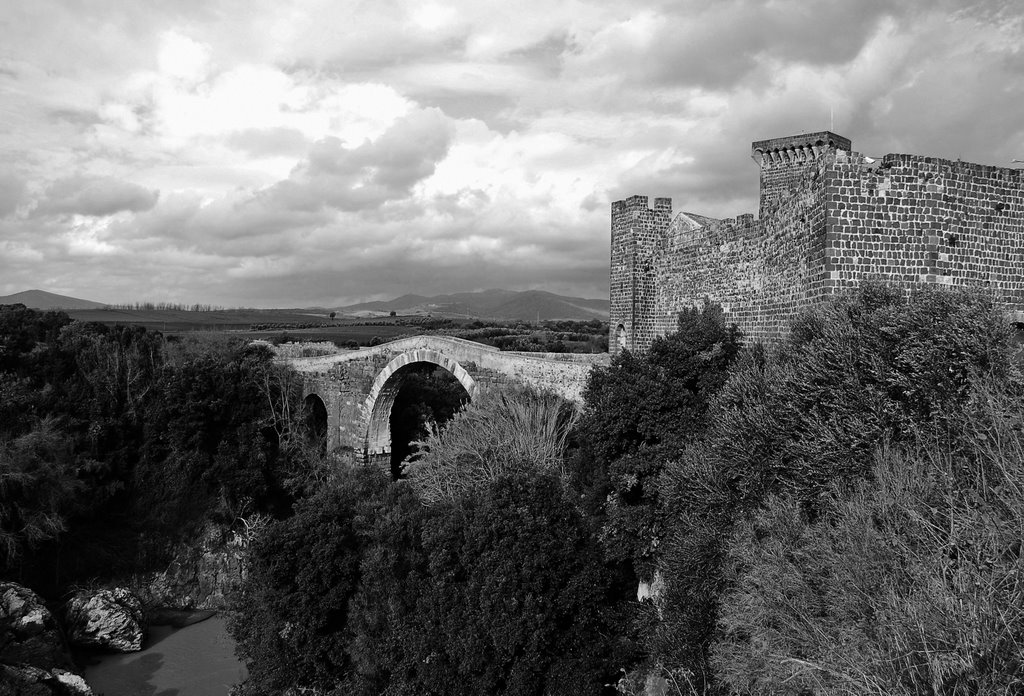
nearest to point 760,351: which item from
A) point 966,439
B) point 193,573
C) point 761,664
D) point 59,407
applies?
point 966,439

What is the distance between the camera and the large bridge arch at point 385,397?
27347 mm

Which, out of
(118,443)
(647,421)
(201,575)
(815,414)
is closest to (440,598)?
(647,421)

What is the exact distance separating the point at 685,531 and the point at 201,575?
22.3m

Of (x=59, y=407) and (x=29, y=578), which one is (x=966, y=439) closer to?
(x=29, y=578)

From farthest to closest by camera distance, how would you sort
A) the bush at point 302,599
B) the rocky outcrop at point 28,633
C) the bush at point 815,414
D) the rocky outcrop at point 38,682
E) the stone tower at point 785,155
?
the stone tower at point 785,155 < the rocky outcrop at point 28,633 < the rocky outcrop at point 38,682 < the bush at point 302,599 < the bush at point 815,414

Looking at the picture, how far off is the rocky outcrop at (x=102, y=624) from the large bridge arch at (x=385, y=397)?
11802mm

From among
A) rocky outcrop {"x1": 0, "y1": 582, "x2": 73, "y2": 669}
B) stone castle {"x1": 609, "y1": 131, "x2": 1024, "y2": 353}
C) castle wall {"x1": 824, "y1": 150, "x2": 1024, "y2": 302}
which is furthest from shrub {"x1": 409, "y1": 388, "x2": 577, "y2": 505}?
rocky outcrop {"x1": 0, "y1": 582, "x2": 73, "y2": 669}

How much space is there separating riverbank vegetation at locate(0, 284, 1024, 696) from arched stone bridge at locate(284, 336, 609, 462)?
1.36 m

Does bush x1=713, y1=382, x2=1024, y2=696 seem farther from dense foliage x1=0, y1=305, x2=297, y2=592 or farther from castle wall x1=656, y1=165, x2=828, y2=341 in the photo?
dense foliage x1=0, y1=305, x2=297, y2=592

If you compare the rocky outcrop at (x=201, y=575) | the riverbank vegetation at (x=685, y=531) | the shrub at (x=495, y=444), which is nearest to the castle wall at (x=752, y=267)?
the riverbank vegetation at (x=685, y=531)

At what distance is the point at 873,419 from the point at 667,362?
5.69 metres

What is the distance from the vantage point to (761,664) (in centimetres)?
785

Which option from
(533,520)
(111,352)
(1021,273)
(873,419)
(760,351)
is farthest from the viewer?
(111,352)

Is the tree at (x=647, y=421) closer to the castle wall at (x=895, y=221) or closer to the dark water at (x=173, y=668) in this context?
the castle wall at (x=895, y=221)
